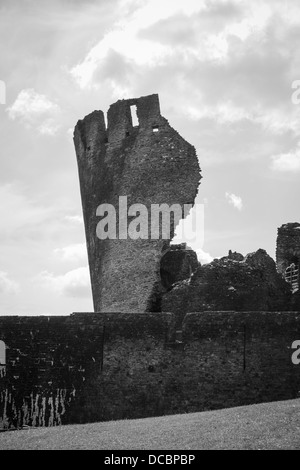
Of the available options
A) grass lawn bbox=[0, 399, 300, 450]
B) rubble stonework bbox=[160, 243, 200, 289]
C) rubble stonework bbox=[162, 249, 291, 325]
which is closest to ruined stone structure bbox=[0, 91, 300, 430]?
grass lawn bbox=[0, 399, 300, 450]

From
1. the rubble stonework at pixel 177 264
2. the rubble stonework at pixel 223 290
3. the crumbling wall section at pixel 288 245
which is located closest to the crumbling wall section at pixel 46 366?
the rubble stonework at pixel 223 290

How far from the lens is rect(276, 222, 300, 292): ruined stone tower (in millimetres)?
31797

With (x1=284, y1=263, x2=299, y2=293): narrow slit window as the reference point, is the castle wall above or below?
below

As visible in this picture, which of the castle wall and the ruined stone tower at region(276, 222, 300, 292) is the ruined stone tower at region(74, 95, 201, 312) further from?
the castle wall

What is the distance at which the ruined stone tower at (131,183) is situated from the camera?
30.3 meters

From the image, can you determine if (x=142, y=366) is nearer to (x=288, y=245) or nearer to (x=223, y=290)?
(x=223, y=290)

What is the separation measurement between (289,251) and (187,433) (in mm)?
16053

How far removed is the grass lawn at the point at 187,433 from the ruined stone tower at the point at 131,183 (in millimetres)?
10216

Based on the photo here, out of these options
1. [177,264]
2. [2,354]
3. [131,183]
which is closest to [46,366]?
[2,354]

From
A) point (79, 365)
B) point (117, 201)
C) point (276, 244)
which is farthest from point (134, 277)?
point (79, 365)

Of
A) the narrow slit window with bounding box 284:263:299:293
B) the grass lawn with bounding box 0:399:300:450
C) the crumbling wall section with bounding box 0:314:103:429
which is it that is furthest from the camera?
the narrow slit window with bounding box 284:263:299:293

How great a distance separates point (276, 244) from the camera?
32438 millimetres

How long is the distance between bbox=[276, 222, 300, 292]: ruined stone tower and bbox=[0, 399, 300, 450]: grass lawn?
12.5 m
